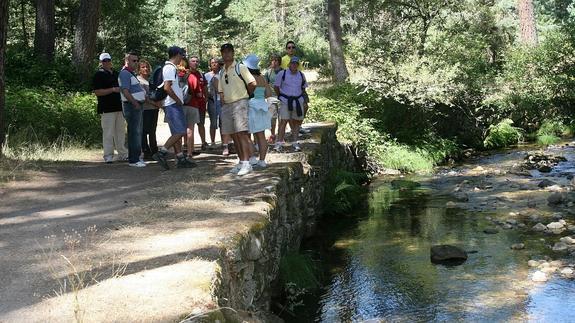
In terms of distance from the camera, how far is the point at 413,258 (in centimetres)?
875

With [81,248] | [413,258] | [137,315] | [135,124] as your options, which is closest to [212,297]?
[137,315]

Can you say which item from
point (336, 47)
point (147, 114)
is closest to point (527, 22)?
point (336, 47)

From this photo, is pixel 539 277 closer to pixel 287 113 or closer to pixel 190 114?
pixel 287 113

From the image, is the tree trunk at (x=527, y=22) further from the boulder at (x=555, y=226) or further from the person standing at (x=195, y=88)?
the person standing at (x=195, y=88)

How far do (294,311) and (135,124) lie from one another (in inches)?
165

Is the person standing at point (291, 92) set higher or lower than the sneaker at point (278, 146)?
higher

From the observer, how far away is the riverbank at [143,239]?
3.95 meters

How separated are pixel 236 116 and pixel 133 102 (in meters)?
1.90

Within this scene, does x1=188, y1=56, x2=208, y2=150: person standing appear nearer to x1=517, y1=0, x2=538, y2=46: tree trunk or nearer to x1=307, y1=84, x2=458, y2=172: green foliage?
x1=307, y1=84, x2=458, y2=172: green foliage

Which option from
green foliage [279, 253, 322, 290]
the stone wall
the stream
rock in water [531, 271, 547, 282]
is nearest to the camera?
the stone wall

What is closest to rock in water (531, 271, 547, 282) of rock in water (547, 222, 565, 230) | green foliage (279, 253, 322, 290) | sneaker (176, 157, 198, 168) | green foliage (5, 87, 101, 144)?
rock in water (547, 222, 565, 230)

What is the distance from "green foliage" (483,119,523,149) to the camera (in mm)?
19377

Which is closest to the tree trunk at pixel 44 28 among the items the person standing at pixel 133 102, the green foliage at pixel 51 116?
the green foliage at pixel 51 116

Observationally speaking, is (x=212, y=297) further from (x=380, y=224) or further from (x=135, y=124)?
(x=380, y=224)
